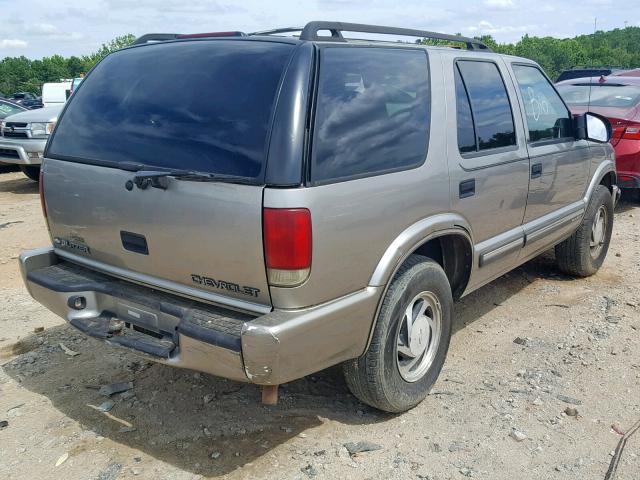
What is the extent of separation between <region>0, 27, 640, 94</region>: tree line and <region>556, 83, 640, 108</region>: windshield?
52827 millimetres

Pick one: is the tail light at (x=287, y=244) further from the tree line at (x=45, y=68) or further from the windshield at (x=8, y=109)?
the tree line at (x=45, y=68)

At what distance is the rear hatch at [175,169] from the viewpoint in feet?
8.58

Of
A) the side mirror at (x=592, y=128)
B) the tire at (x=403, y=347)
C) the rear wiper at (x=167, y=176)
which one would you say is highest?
the rear wiper at (x=167, y=176)

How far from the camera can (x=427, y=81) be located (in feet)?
11.0

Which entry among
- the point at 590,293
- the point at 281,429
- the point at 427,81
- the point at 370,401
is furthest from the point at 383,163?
the point at 590,293

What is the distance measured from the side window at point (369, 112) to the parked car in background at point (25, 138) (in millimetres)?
8253

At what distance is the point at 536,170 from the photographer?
425 centimetres

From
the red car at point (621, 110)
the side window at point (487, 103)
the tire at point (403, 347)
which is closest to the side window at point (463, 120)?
the side window at point (487, 103)

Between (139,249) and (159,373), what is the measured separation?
1178 millimetres

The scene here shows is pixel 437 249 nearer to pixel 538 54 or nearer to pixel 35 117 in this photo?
pixel 35 117

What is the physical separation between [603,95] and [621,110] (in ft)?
1.95

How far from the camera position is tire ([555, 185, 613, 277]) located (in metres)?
5.34

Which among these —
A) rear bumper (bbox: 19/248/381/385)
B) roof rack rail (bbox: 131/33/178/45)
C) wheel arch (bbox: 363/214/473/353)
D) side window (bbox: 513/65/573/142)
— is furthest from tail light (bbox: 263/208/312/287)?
side window (bbox: 513/65/573/142)

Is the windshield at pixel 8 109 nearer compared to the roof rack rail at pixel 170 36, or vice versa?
the roof rack rail at pixel 170 36
